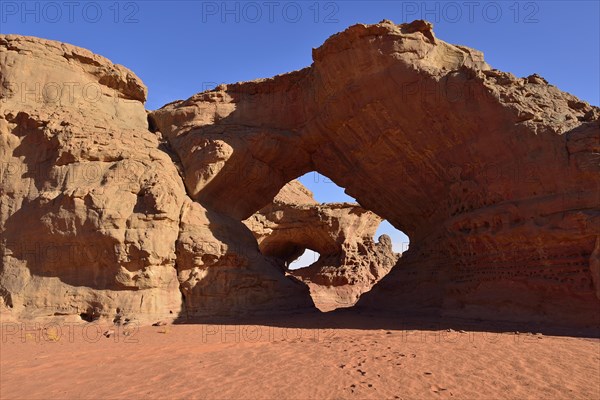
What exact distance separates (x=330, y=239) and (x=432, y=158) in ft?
44.4

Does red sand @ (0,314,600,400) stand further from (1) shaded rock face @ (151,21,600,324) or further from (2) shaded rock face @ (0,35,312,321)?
(1) shaded rock face @ (151,21,600,324)

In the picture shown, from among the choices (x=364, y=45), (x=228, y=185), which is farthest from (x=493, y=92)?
(x=228, y=185)

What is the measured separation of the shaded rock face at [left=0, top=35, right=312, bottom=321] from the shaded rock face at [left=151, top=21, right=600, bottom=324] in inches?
76.5

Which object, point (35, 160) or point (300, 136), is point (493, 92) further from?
point (35, 160)

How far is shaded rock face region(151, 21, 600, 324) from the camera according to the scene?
9.38 m

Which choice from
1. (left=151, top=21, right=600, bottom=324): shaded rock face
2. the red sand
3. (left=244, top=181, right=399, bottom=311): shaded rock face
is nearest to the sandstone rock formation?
(left=151, top=21, right=600, bottom=324): shaded rock face

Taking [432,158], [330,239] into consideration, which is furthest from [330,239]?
[432,158]

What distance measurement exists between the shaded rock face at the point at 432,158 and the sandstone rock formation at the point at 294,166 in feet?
0.15

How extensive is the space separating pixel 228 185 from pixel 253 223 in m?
9.86

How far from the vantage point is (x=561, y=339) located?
7438mm

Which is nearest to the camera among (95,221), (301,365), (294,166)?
(301,365)

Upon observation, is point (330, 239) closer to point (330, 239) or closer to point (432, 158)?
point (330, 239)

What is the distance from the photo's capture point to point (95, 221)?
11141 mm

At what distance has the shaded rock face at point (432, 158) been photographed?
30.8 ft
